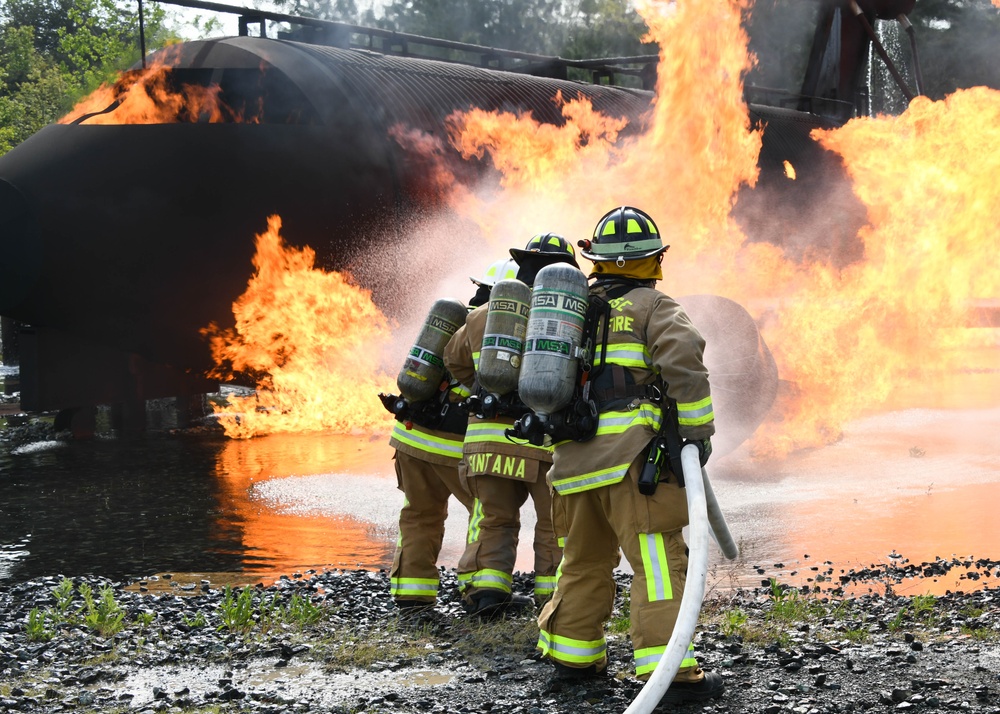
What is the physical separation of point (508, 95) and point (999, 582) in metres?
7.27

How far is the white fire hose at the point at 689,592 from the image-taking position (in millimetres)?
3711

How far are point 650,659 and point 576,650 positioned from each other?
14.7 inches

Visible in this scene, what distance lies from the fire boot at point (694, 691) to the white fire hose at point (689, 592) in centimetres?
30

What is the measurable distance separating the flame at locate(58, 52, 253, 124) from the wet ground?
3.29 meters

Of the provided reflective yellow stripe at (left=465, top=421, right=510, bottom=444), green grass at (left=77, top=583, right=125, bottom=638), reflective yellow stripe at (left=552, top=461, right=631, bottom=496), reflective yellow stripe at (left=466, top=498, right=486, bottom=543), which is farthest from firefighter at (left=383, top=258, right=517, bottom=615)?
green grass at (left=77, top=583, right=125, bottom=638)

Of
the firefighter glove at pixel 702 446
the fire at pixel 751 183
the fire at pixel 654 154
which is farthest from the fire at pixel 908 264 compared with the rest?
the firefighter glove at pixel 702 446

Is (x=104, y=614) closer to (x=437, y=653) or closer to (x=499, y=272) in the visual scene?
(x=437, y=653)

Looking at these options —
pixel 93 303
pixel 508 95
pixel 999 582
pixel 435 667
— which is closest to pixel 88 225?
pixel 93 303

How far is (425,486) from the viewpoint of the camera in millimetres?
5793

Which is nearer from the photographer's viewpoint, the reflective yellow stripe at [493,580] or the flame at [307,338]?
the reflective yellow stripe at [493,580]

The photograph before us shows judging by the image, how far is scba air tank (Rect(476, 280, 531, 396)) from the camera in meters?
4.80

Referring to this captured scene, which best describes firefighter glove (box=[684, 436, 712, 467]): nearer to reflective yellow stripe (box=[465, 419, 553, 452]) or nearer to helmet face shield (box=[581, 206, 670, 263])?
helmet face shield (box=[581, 206, 670, 263])

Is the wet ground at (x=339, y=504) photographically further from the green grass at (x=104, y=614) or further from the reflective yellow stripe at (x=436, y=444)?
the reflective yellow stripe at (x=436, y=444)

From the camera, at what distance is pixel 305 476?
9695 mm
